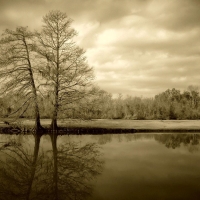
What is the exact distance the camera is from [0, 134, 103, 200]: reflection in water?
7871mm

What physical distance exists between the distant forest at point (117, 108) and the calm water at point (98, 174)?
460 inches

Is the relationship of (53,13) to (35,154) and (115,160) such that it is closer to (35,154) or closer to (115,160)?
(35,154)

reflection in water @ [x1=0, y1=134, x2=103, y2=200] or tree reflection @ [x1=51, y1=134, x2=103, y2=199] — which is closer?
reflection in water @ [x1=0, y1=134, x2=103, y2=200]

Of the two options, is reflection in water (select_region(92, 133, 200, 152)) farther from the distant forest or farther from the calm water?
the distant forest

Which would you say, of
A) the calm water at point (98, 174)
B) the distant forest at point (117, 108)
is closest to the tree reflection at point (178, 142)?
the calm water at point (98, 174)

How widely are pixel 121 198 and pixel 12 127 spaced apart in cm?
2210

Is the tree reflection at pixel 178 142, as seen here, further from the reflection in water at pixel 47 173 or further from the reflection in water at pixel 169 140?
the reflection in water at pixel 47 173

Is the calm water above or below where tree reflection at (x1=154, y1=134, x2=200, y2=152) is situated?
below

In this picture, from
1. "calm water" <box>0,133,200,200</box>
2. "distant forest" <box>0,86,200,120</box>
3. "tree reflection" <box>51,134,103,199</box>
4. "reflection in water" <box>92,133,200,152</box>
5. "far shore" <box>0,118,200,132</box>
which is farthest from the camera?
"far shore" <box>0,118,200,132</box>

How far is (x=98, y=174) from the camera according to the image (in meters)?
9.97

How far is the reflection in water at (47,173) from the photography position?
787 centimetres

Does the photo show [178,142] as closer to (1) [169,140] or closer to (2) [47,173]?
(1) [169,140]

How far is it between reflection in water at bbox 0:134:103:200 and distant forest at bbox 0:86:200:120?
11.6 metres

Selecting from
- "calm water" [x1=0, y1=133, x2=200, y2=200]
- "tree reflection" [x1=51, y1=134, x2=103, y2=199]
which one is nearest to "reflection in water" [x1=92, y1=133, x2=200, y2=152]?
"calm water" [x1=0, y1=133, x2=200, y2=200]
